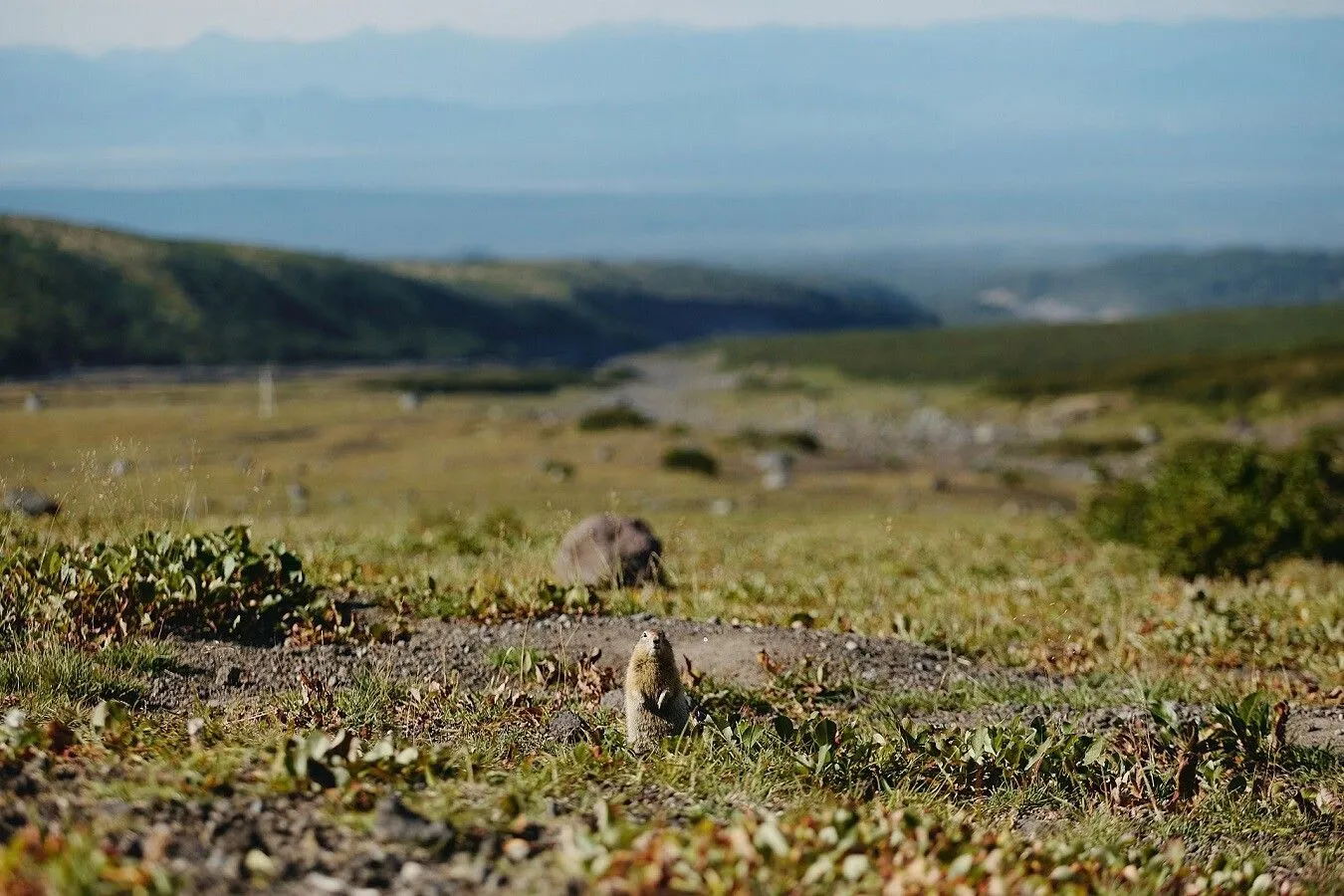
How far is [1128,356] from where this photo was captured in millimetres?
169250

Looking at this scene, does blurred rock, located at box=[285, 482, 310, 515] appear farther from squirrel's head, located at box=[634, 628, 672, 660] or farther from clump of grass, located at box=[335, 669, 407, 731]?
squirrel's head, located at box=[634, 628, 672, 660]

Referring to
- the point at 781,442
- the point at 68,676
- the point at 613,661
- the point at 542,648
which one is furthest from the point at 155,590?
the point at 781,442

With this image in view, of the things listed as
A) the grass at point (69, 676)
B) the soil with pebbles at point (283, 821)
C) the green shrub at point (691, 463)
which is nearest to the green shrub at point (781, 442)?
the green shrub at point (691, 463)

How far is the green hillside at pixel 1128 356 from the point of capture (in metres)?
110

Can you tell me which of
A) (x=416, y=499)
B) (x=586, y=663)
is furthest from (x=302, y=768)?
(x=416, y=499)

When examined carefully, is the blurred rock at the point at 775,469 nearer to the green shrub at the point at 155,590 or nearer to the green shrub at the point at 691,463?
the green shrub at the point at 691,463

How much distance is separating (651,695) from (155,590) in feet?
13.4

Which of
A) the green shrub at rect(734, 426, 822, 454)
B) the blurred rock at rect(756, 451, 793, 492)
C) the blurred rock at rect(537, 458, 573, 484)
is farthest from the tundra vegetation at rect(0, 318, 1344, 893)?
the green shrub at rect(734, 426, 822, 454)

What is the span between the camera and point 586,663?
9078 mm

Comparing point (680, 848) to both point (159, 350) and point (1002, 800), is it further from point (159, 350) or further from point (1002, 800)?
point (159, 350)

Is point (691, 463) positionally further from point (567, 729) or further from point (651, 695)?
point (651, 695)

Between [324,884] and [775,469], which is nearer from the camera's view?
[324,884]

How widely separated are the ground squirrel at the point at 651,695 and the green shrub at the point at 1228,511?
11886 mm

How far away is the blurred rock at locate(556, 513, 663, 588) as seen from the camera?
13469 mm
